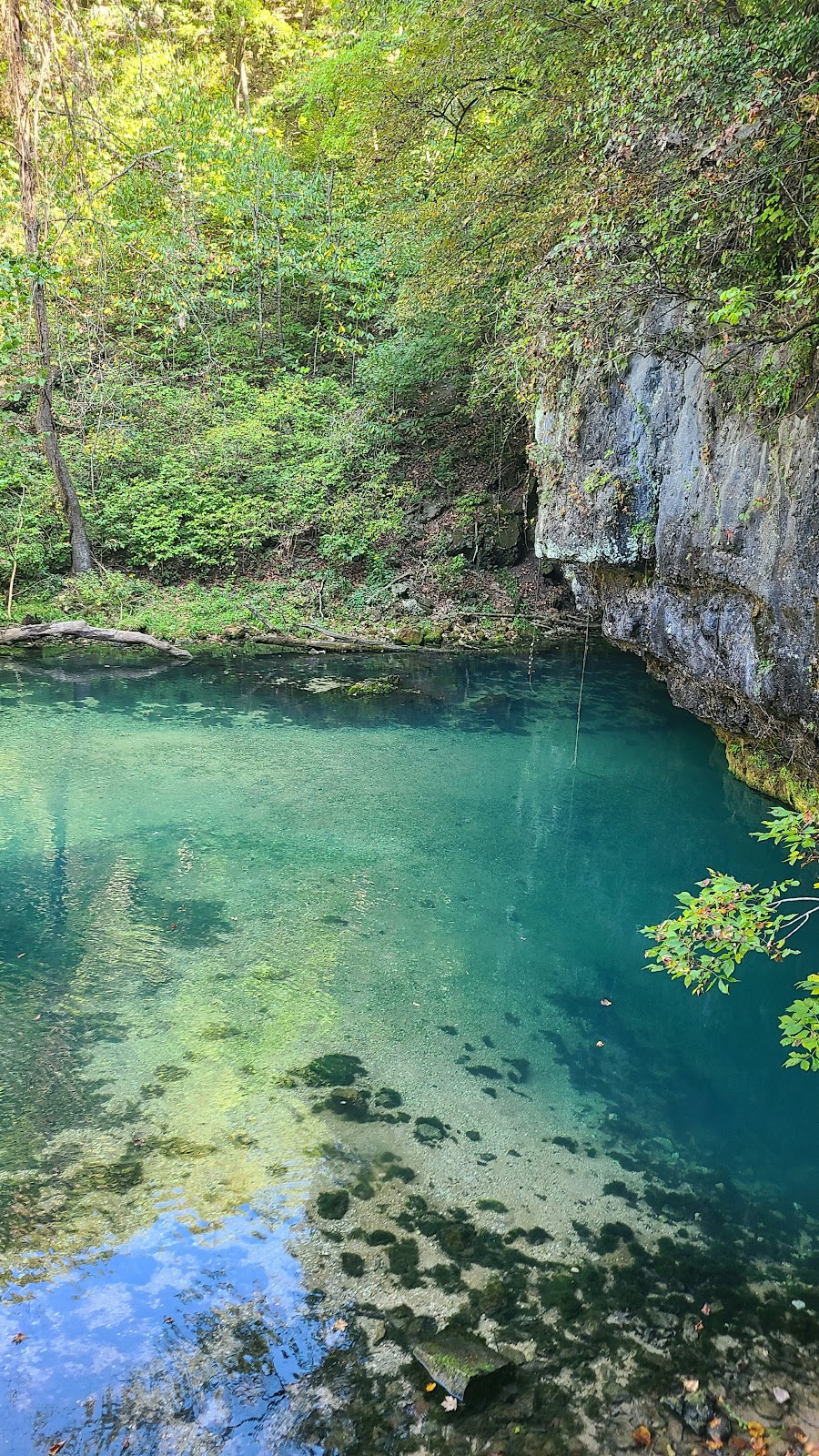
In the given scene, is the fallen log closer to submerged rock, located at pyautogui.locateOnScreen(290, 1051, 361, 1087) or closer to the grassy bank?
the grassy bank

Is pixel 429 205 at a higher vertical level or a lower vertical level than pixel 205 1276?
higher

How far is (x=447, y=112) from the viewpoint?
Result: 1112 centimetres

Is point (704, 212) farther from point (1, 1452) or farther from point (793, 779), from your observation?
point (1, 1452)

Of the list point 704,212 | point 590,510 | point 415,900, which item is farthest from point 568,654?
point 704,212

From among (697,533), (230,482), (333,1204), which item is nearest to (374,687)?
(230,482)

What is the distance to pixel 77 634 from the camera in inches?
555

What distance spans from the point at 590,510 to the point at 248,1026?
21.0 ft

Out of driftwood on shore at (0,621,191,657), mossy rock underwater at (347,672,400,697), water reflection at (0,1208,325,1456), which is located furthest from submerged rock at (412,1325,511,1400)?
driftwood on shore at (0,621,191,657)

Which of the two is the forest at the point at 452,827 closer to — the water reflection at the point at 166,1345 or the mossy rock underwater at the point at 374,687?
the water reflection at the point at 166,1345

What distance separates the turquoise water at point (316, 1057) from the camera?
3588mm

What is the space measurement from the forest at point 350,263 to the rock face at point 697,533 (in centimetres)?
40

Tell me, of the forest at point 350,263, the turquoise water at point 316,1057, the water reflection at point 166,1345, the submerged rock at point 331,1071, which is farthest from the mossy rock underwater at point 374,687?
the water reflection at point 166,1345

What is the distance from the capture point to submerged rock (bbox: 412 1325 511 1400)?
334 centimetres

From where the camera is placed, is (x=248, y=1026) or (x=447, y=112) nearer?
(x=248, y=1026)
